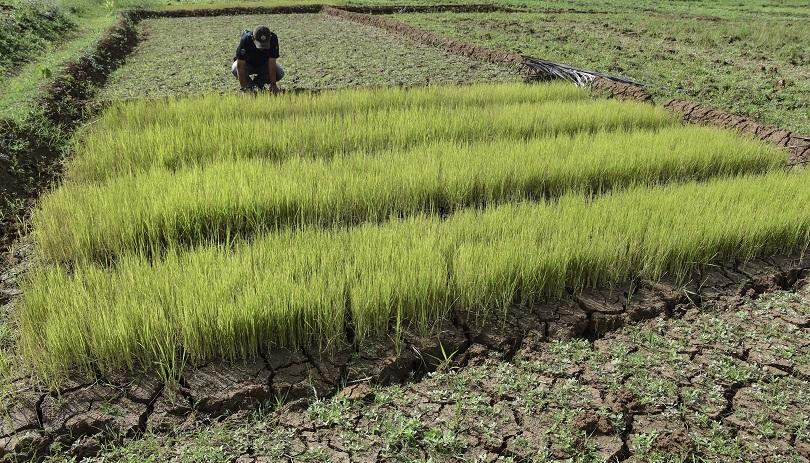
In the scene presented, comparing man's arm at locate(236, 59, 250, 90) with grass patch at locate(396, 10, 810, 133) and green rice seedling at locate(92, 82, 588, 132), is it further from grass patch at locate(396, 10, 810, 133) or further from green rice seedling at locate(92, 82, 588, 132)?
grass patch at locate(396, 10, 810, 133)

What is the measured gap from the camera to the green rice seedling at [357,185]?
106 inches

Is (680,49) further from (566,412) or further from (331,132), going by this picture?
(566,412)

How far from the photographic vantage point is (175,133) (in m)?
3.95

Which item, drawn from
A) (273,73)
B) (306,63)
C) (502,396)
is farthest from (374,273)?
(306,63)

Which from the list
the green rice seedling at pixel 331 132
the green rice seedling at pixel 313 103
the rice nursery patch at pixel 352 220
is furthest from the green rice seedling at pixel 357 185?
the green rice seedling at pixel 313 103

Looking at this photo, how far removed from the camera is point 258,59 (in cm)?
566

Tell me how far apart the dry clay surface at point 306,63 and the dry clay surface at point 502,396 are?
466cm

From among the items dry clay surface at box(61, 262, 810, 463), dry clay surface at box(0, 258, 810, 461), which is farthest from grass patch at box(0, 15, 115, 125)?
dry clay surface at box(61, 262, 810, 463)

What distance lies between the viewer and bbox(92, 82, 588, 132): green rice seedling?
4.45 m

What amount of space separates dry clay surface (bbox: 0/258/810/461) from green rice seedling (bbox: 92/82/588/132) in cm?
294

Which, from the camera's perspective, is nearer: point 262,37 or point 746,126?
point 746,126

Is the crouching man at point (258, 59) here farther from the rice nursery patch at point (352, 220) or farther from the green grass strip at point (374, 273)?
the green grass strip at point (374, 273)

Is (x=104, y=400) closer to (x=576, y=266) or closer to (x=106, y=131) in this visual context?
(x=576, y=266)

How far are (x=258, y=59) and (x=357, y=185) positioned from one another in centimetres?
317
